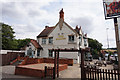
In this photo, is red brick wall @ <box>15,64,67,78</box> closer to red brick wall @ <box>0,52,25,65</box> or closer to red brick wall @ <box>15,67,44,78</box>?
red brick wall @ <box>15,67,44,78</box>

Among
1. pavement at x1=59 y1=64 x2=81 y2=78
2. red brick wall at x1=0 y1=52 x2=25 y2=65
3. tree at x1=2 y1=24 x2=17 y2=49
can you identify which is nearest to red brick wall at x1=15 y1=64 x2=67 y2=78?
pavement at x1=59 y1=64 x2=81 y2=78

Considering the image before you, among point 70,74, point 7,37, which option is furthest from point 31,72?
point 7,37

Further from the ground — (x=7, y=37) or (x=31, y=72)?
(x=7, y=37)

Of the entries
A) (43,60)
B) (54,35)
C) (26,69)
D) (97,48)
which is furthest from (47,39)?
(97,48)

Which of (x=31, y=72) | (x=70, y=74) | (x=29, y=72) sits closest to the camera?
(x=31, y=72)

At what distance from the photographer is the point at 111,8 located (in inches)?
268

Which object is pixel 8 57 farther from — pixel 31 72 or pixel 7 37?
pixel 7 37

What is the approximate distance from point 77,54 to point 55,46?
5.87 m

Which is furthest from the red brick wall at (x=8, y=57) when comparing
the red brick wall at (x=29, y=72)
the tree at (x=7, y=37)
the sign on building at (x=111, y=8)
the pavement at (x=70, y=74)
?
the sign on building at (x=111, y=8)

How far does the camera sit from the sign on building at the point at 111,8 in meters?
6.64

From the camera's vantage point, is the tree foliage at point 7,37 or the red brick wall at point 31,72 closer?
the red brick wall at point 31,72

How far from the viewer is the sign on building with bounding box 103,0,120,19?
6.64 meters

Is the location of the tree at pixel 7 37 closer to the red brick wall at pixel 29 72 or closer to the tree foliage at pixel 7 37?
the tree foliage at pixel 7 37

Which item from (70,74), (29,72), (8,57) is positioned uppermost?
(8,57)
